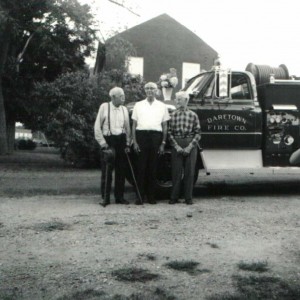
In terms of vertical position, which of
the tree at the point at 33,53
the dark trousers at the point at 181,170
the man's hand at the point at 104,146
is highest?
the tree at the point at 33,53

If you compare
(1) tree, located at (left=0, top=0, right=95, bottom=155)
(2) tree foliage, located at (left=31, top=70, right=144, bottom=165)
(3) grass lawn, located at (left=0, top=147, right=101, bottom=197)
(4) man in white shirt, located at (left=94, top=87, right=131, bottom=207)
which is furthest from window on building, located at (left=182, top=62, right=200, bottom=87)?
(4) man in white shirt, located at (left=94, top=87, right=131, bottom=207)

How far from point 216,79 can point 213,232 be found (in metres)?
3.79

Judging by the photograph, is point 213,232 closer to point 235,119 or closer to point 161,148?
point 161,148

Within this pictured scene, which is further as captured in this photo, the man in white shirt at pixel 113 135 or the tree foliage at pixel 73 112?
the tree foliage at pixel 73 112

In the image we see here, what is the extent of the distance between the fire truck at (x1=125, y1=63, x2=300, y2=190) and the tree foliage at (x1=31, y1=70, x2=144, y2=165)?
644cm

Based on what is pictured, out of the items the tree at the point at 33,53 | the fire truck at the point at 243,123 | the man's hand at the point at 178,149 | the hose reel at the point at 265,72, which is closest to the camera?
the man's hand at the point at 178,149

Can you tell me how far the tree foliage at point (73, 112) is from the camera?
52.5 ft

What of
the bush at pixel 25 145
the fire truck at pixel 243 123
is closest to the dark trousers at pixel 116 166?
the fire truck at pixel 243 123

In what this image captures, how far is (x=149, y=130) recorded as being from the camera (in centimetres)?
890

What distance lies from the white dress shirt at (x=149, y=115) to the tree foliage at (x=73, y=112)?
7.09m

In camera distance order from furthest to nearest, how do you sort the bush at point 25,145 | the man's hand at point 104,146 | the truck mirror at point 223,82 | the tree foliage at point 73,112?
1. the bush at point 25,145
2. the tree foliage at point 73,112
3. the truck mirror at point 223,82
4. the man's hand at point 104,146

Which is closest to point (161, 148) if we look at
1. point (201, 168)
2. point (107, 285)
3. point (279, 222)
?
point (201, 168)

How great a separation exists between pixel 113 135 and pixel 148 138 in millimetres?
549

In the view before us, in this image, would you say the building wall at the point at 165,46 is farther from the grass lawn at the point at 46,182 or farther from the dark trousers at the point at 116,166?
the dark trousers at the point at 116,166
